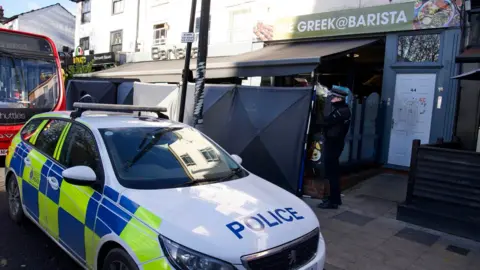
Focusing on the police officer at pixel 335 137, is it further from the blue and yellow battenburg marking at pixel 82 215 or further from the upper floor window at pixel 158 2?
the upper floor window at pixel 158 2

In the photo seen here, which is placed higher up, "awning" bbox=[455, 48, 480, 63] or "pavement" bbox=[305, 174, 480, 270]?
"awning" bbox=[455, 48, 480, 63]

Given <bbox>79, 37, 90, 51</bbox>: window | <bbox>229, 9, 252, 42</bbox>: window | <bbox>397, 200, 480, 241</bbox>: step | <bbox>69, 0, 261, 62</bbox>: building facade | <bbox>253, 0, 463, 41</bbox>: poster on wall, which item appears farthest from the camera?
<bbox>79, 37, 90, 51</bbox>: window

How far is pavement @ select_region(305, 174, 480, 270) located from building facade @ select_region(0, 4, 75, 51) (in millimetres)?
27646

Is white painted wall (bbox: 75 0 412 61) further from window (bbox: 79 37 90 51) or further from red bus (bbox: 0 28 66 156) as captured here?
red bus (bbox: 0 28 66 156)

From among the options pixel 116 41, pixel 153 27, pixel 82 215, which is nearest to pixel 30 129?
pixel 82 215

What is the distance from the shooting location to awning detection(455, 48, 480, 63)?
21.2ft

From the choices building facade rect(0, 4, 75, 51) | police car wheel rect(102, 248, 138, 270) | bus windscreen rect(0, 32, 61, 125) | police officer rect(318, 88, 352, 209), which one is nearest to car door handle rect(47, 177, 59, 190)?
police car wheel rect(102, 248, 138, 270)

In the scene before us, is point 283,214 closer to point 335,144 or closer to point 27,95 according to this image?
→ point 335,144

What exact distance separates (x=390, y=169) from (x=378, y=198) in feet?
7.36

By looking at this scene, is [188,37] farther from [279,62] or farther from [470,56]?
[470,56]

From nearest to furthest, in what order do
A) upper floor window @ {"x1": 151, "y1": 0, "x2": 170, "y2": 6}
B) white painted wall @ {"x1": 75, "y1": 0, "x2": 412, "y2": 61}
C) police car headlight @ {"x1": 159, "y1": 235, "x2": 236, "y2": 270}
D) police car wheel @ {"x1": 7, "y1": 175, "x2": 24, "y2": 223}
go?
police car headlight @ {"x1": 159, "y1": 235, "x2": 236, "y2": 270} < police car wheel @ {"x1": 7, "y1": 175, "x2": 24, "y2": 223} < white painted wall @ {"x1": 75, "y1": 0, "x2": 412, "y2": 61} < upper floor window @ {"x1": 151, "y1": 0, "x2": 170, "y2": 6}

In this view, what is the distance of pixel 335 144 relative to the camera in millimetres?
5859

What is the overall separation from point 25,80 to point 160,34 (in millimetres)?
8285

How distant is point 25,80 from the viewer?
27.8 feet
